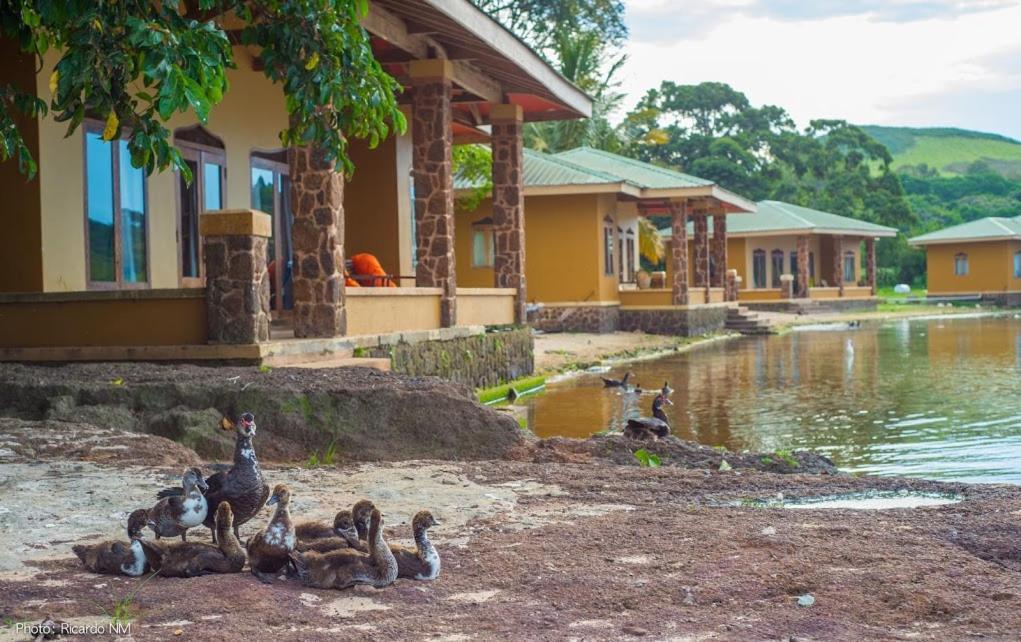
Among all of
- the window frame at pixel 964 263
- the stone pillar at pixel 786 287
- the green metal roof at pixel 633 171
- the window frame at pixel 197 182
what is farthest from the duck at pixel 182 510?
the window frame at pixel 964 263

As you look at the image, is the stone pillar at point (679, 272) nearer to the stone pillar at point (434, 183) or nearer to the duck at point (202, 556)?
the stone pillar at point (434, 183)

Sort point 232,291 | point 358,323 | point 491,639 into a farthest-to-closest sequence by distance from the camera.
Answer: point 358,323, point 232,291, point 491,639

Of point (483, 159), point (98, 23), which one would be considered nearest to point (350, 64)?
point (98, 23)

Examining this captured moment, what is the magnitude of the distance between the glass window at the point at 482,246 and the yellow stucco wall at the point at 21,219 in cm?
1912

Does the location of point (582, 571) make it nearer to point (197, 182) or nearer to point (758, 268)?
point (197, 182)

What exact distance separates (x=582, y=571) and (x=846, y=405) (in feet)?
37.8

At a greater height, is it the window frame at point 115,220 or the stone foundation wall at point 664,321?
the window frame at point 115,220

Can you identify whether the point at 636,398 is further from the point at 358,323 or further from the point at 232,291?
the point at 232,291

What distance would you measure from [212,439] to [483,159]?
20.0 meters

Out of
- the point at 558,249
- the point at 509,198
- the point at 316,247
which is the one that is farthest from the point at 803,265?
the point at 316,247

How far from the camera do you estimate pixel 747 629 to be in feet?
14.7

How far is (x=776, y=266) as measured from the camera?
50281mm

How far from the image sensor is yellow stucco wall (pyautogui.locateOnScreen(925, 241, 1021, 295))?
57.5m

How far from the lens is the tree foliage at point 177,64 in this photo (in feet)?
21.2
